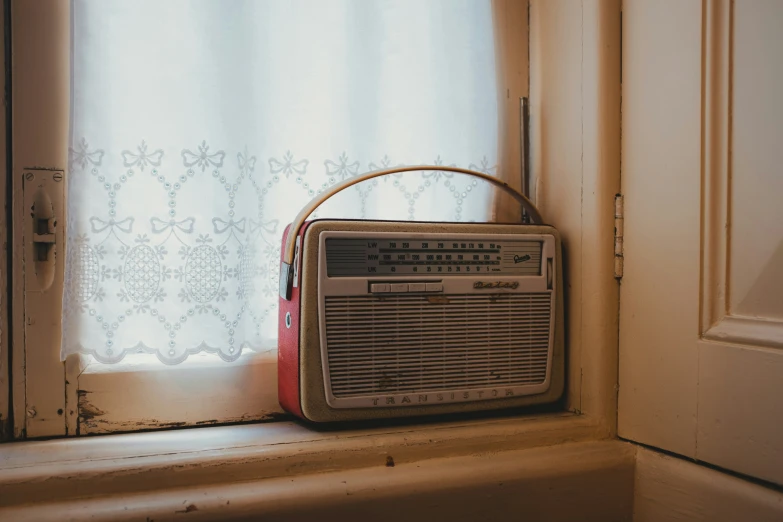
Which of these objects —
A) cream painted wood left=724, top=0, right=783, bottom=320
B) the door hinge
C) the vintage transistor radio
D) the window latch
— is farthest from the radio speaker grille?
the window latch

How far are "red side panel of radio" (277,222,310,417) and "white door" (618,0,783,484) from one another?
1.58 feet

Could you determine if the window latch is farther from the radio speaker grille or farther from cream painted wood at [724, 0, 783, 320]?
cream painted wood at [724, 0, 783, 320]

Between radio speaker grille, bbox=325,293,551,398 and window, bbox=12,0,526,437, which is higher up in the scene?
window, bbox=12,0,526,437

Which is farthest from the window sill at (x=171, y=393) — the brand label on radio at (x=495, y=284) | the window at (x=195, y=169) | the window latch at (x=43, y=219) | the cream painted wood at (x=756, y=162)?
the cream painted wood at (x=756, y=162)

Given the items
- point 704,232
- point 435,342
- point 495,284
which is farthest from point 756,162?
point 435,342

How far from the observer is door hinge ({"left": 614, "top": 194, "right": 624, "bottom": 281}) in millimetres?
881

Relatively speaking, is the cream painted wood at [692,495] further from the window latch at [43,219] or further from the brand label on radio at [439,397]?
the window latch at [43,219]

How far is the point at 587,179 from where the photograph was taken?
0.90 metres

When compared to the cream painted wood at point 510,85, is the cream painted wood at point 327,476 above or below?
→ below

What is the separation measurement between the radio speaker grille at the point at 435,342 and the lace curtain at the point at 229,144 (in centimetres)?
15

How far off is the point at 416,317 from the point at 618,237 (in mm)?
329

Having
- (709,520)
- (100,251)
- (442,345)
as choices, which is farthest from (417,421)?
(100,251)

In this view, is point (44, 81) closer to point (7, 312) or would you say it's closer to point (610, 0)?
point (7, 312)

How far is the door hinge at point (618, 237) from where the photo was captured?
2.89 feet
